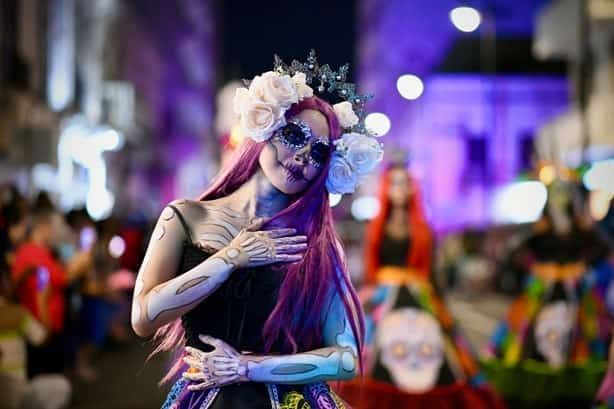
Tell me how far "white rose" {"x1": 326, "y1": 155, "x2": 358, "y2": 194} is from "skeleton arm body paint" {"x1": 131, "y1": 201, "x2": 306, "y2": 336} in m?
0.24

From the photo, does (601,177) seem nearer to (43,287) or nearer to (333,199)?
(43,287)

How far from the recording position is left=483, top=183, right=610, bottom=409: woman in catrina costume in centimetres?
1001

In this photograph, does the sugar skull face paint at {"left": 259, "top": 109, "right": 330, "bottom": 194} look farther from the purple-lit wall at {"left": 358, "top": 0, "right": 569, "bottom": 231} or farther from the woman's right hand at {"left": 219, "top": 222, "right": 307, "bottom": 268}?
the purple-lit wall at {"left": 358, "top": 0, "right": 569, "bottom": 231}

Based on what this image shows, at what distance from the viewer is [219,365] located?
11.3ft

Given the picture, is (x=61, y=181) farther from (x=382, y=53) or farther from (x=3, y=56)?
(x=382, y=53)

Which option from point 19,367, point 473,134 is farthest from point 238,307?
point 473,134

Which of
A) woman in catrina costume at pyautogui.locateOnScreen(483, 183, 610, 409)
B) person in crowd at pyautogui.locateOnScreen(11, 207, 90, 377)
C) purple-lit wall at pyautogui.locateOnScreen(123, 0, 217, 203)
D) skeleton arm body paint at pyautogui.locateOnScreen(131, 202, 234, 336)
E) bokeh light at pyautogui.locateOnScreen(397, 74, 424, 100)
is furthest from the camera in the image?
purple-lit wall at pyautogui.locateOnScreen(123, 0, 217, 203)

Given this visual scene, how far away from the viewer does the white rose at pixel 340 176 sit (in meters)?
3.67

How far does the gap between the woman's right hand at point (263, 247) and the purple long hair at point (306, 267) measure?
43mm

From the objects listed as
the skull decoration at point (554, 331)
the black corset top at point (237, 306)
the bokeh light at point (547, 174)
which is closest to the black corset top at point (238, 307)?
the black corset top at point (237, 306)

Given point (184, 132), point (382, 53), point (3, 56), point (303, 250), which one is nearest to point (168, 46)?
point (184, 132)

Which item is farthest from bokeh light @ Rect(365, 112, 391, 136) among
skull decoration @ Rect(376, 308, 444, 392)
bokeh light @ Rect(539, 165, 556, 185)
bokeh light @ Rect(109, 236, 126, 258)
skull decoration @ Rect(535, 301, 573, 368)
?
bokeh light @ Rect(109, 236, 126, 258)

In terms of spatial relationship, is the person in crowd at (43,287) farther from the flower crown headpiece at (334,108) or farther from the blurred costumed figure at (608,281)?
the flower crown headpiece at (334,108)

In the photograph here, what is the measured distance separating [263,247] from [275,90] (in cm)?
53
